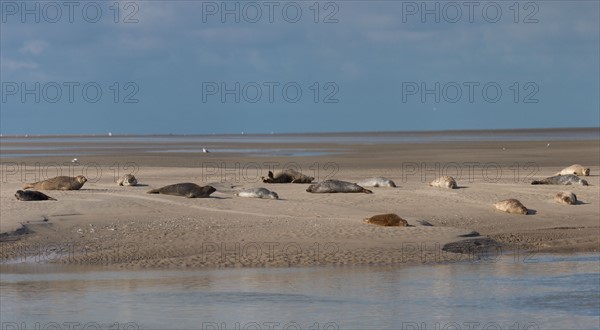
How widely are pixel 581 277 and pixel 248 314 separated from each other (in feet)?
16.1

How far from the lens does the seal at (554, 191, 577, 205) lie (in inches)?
727

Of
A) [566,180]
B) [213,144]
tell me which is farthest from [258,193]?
[213,144]

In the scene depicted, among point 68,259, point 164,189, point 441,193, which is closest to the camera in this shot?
point 68,259

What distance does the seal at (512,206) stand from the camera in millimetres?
17375

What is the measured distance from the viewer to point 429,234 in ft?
48.5

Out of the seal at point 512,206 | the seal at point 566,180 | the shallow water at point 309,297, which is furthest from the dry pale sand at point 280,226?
the shallow water at point 309,297

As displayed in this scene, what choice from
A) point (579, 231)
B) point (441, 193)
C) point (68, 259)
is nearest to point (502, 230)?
point (579, 231)

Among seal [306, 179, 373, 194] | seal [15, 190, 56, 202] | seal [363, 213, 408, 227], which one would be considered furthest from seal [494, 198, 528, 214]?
seal [15, 190, 56, 202]

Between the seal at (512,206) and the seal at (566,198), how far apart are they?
1389 millimetres

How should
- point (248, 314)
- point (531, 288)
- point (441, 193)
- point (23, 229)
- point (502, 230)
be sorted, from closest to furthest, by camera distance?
point (248, 314)
point (531, 288)
point (23, 229)
point (502, 230)
point (441, 193)

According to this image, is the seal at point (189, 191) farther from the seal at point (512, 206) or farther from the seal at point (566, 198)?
the seal at point (566, 198)

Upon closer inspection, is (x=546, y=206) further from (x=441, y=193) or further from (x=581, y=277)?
(x=581, y=277)

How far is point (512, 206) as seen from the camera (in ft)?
57.2

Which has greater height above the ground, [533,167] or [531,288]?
[533,167]
